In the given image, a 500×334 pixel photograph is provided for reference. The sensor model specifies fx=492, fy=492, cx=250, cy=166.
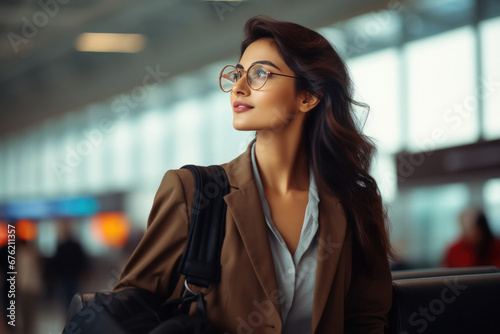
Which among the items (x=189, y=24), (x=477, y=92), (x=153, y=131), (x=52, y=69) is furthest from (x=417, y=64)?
(x=52, y=69)

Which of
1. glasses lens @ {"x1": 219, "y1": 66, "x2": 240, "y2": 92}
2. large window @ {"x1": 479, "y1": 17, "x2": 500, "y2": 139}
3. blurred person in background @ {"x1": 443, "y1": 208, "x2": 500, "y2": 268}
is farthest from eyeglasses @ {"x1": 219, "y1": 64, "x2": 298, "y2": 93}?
large window @ {"x1": 479, "y1": 17, "x2": 500, "y2": 139}

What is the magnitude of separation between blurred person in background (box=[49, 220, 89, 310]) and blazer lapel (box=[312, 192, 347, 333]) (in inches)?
278

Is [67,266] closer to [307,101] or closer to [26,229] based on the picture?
[26,229]

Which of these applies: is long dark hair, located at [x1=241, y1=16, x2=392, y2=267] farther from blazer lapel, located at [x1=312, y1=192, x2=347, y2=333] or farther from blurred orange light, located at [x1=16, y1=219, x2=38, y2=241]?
blurred orange light, located at [x1=16, y1=219, x2=38, y2=241]

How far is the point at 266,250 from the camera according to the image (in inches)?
70.4

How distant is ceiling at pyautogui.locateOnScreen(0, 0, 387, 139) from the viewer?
10.5 meters

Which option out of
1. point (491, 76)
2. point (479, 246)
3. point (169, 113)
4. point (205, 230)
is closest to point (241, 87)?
point (205, 230)

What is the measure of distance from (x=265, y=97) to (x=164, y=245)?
68 centimetres

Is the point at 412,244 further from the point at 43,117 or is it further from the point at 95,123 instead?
the point at 43,117

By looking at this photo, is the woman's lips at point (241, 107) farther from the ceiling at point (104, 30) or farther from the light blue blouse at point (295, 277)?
the ceiling at point (104, 30)

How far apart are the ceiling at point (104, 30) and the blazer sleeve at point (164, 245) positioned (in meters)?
9.15

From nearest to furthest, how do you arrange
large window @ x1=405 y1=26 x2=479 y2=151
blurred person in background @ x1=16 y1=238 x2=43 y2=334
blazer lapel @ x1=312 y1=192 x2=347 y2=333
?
blazer lapel @ x1=312 y1=192 x2=347 y2=333
blurred person in background @ x1=16 y1=238 x2=43 y2=334
large window @ x1=405 y1=26 x2=479 y2=151

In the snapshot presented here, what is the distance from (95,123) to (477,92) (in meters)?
8.40

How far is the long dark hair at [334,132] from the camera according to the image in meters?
1.98
